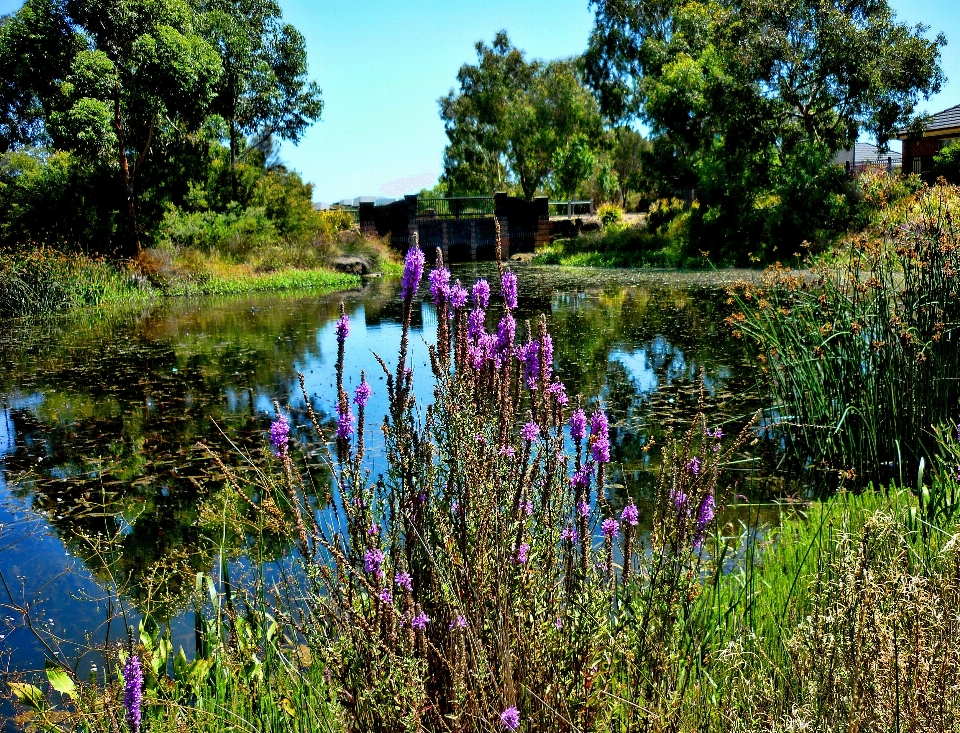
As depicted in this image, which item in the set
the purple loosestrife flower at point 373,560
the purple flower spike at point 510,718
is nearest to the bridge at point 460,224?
the purple loosestrife flower at point 373,560

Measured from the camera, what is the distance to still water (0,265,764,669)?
3.84 meters

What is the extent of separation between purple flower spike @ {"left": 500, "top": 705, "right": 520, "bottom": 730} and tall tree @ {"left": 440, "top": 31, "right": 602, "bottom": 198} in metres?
41.1

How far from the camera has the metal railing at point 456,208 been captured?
33.3 metres

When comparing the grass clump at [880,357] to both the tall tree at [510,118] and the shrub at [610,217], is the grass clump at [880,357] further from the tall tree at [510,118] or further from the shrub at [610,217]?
the tall tree at [510,118]

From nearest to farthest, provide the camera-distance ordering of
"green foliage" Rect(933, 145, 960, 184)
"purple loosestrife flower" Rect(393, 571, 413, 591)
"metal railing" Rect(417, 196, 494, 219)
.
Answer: "purple loosestrife flower" Rect(393, 571, 413, 591) < "green foliage" Rect(933, 145, 960, 184) < "metal railing" Rect(417, 196, 494, 219)

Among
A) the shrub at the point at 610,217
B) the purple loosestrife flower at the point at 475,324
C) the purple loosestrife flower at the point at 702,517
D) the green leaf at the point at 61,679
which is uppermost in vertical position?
the shrub at the point at 610,217

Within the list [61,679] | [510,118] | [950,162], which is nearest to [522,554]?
[61,679]

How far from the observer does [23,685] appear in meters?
2.53

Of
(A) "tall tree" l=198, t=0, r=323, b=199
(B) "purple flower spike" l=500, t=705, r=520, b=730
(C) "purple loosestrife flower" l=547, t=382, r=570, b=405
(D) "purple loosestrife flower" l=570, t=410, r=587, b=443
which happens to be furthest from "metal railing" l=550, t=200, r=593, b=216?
(B) "purple flower spike" l=500, t=705, r=520, b=730

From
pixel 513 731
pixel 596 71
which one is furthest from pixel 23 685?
pixel 596 71

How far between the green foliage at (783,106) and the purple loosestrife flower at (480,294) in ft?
64.4

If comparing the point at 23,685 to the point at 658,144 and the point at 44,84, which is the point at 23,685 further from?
the point at 658,144

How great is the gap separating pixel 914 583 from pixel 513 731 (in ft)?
2.76

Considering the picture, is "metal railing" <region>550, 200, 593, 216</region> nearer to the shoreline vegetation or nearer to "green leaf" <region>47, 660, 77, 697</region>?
the shoreline vegetation
